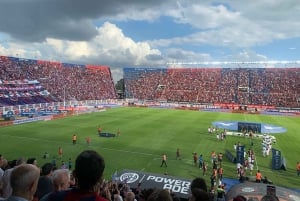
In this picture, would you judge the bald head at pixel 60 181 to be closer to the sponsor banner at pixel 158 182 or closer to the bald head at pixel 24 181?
the bald head at pixel 24 181

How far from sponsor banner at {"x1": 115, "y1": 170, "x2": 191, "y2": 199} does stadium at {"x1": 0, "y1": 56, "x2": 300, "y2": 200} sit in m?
0.05

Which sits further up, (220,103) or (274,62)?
(274,62)

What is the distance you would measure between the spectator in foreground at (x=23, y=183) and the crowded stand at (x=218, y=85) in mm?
93820

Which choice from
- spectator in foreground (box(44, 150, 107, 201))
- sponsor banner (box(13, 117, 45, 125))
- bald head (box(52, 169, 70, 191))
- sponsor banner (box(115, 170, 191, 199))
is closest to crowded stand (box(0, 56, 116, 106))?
sponsor banner (box(13, 117, 45, 125))

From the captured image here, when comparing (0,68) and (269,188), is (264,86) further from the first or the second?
(269,188)

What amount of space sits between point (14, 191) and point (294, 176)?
26702mm

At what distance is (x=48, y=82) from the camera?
89375 mm

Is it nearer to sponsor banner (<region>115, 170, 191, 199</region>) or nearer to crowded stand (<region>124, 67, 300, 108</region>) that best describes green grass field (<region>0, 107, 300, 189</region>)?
sponsor banner (<region>115, 170, 191, 199</region>)

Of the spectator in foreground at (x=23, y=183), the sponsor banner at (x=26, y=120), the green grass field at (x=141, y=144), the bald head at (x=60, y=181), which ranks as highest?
the spectator in foreground at (x=23, y=183)

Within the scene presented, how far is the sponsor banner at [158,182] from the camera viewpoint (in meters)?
15.8

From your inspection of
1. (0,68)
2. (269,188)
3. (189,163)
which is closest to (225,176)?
(189,163)

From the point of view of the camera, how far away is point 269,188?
351 inches

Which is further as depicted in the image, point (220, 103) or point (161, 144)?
point (220, 103)

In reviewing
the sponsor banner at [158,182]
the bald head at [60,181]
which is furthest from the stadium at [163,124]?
the bald head at [60,181]
